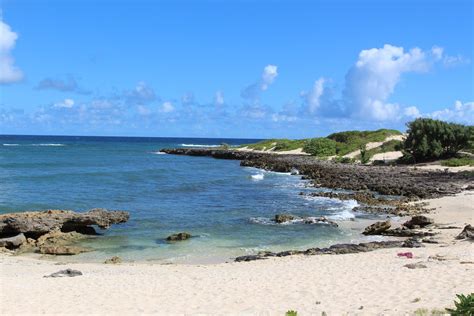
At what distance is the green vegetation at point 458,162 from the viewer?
51741 mm

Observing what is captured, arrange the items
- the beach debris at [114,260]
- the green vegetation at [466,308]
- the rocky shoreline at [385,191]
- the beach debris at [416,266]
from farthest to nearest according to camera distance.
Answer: the rocky shoreline at [385,191] < the beach debris at [114,260] < the beach debris at [416,266] < the green vegetation at [466,308]

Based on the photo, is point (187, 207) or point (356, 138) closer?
point (187, 207)

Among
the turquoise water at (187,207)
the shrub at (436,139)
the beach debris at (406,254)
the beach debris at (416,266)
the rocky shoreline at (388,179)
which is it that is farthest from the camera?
the shrub at (436,139)

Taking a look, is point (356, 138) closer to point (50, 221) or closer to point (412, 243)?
point (412, 243)

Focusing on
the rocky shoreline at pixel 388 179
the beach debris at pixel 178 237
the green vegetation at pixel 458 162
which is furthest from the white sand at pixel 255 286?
the green vegetation at pixel 458 162

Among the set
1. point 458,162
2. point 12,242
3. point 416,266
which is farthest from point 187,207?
point 458,162

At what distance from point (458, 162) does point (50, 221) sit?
43.9m

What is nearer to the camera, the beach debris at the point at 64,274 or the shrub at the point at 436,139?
the beach debris at the point at 64,274

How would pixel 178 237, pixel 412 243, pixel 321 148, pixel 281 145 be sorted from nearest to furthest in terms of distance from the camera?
pixel 412 243 → pixel 178 237 → pixel 321 148 → pixel 281 145

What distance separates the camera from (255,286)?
13.6 m

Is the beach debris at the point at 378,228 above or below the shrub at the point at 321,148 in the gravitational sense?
below

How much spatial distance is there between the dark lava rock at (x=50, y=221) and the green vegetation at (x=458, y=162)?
39.0 meters

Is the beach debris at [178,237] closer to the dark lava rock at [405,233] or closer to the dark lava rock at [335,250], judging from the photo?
the dark lava rock at [335,250]

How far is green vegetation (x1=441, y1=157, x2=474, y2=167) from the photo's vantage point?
170 feet
